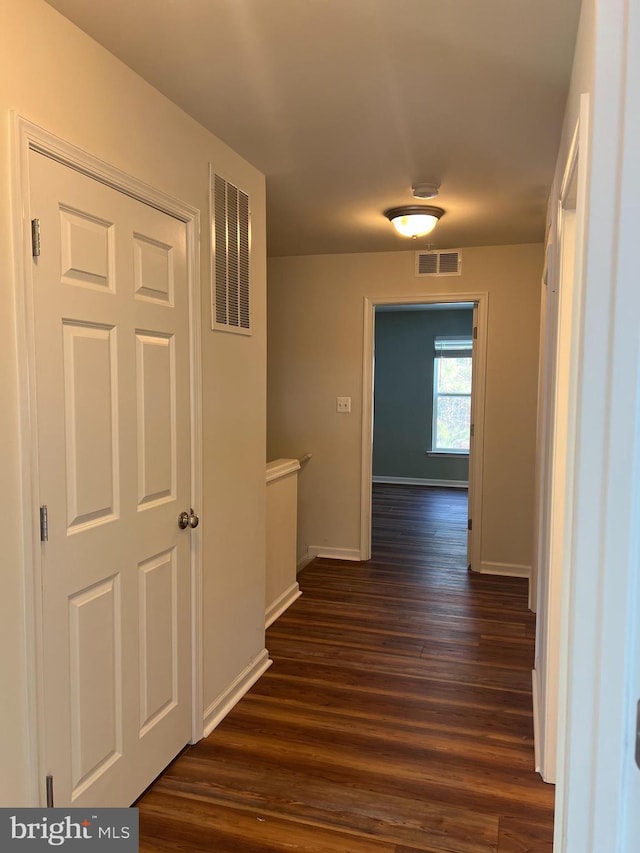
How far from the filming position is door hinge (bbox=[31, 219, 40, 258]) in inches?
61.6

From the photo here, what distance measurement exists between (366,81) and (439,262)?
2.63 metres

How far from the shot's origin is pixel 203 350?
240 cm

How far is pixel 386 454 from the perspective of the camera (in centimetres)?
864

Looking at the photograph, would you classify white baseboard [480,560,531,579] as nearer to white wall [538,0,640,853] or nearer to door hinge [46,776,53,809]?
door hinge [46,776,53,809]

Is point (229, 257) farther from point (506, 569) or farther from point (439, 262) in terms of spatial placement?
point (506, 569)

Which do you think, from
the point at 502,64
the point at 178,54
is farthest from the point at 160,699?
the point at 502,64

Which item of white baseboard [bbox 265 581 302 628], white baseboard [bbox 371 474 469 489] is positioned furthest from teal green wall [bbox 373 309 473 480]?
white baseboard [bbox 265 581 302 628]

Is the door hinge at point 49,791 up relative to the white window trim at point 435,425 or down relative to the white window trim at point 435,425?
down

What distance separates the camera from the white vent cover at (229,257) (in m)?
2.47

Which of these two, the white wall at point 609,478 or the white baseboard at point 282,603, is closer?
the white wall at point 609,478

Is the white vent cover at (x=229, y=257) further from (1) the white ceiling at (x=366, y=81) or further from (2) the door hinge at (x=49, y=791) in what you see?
(2) the door hinge at (x=49, y=791)

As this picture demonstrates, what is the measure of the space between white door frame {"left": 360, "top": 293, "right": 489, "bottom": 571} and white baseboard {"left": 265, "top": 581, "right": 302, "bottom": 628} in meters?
0.93

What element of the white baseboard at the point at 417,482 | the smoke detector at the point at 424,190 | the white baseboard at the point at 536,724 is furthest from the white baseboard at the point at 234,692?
the white baseboard at the point at 417,482

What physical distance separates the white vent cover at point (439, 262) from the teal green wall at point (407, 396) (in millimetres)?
3757
